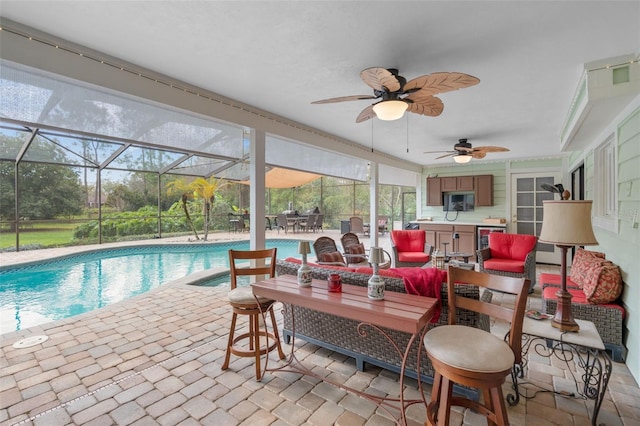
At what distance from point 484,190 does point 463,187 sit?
514 mm

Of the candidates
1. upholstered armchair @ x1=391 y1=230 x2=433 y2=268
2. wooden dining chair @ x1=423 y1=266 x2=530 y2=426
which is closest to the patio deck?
wooden dining chair @ x1=423 y1=266 x2=530 y2=426

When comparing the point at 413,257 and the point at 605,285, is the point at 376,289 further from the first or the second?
the point at 413,257

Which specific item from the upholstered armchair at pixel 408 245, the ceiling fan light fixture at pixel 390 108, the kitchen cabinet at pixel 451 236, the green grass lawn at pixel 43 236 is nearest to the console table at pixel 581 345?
the ceiling fan light fixture at pixel 390 108

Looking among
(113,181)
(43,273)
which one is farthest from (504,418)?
(113,181)

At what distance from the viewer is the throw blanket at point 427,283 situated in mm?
1957

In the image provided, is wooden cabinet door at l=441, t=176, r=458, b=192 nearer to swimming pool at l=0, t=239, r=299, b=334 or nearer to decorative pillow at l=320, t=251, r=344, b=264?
swimming pool at l=0, t=239, r=299, b=334

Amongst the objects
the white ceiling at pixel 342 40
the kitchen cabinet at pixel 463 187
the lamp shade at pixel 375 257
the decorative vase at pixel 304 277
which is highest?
the white ceiling at pixel 342 40

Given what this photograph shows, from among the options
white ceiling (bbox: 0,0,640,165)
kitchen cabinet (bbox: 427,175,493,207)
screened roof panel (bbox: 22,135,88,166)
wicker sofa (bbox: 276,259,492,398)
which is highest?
screened roof panel (bbox: 22,135,88,166)

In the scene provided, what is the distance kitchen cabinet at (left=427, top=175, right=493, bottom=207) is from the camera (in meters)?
7.43

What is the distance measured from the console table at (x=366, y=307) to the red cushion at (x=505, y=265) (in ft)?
10.3

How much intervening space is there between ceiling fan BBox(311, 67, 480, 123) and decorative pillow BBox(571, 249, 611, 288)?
2182 mm

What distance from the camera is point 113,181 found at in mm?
10055

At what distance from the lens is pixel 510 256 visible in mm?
4770

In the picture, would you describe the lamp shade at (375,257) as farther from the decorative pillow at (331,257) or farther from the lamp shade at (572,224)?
the decorative pillow at (331,257)
